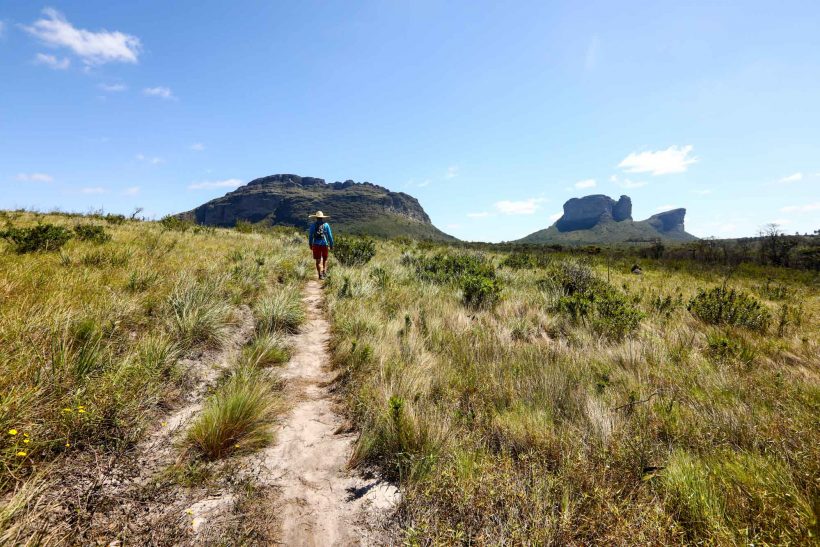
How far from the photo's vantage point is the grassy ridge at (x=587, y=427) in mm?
2041

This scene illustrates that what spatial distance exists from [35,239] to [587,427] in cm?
996

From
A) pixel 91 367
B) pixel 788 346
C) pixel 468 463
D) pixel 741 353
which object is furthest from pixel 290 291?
pixel 788 346

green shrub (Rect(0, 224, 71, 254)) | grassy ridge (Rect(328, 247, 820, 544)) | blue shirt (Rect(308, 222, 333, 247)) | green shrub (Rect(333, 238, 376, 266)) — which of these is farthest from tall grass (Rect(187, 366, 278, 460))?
green shrub (Rect(333, 238, 376, 266))

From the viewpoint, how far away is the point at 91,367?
2764 mm

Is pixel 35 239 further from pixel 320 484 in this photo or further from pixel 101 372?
pixel 320 484

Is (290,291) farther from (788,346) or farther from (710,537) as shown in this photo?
(788,346)

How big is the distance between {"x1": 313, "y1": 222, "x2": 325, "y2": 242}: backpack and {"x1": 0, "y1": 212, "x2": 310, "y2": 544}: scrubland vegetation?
16.1 feet

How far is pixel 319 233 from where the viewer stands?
424 inches

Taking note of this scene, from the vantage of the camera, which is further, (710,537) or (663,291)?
(663,291)

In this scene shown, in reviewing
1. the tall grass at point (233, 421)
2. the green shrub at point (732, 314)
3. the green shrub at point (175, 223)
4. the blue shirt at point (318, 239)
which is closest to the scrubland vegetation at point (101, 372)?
the tall grass at point (233, 421)

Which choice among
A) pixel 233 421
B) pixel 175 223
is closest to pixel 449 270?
pixel 233 421

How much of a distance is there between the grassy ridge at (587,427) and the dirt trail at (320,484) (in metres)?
0.21

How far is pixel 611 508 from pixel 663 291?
12.4 meters

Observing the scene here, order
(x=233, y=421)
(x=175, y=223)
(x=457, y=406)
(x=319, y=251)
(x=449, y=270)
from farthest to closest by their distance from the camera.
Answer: (x=175, y=223) < (x=449, y=270) < (x=319, y=251) < (x=457, y=406) < (x=233, y=421)
